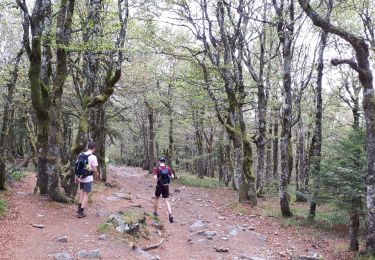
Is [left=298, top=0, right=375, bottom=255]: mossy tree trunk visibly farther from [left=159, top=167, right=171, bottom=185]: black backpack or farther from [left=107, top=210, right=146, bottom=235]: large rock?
[left=159, top=167, right=171, bottom=185]: black backpack

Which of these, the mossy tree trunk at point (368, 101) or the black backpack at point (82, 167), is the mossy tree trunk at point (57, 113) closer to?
the black backpack at point (82, 167)

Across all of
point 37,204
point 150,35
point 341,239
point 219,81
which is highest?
point 150,35

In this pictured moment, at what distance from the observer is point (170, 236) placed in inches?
424

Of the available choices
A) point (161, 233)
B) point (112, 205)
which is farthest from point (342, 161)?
point (112, 205)

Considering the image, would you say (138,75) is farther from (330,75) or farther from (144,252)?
(144,252)

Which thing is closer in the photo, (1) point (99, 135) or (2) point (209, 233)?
(2) point (209, 233)

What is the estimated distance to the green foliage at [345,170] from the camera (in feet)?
35.0

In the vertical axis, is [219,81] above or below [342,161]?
above

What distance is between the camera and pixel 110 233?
9023mm

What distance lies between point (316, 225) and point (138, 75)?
1591 cm

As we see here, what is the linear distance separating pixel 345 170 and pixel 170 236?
19.0 feet

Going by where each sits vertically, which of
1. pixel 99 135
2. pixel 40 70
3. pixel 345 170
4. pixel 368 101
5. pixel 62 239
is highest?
pixel 40 70

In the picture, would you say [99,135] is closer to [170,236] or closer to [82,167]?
[82,167]

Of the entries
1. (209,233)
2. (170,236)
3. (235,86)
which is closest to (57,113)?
(170,236)
